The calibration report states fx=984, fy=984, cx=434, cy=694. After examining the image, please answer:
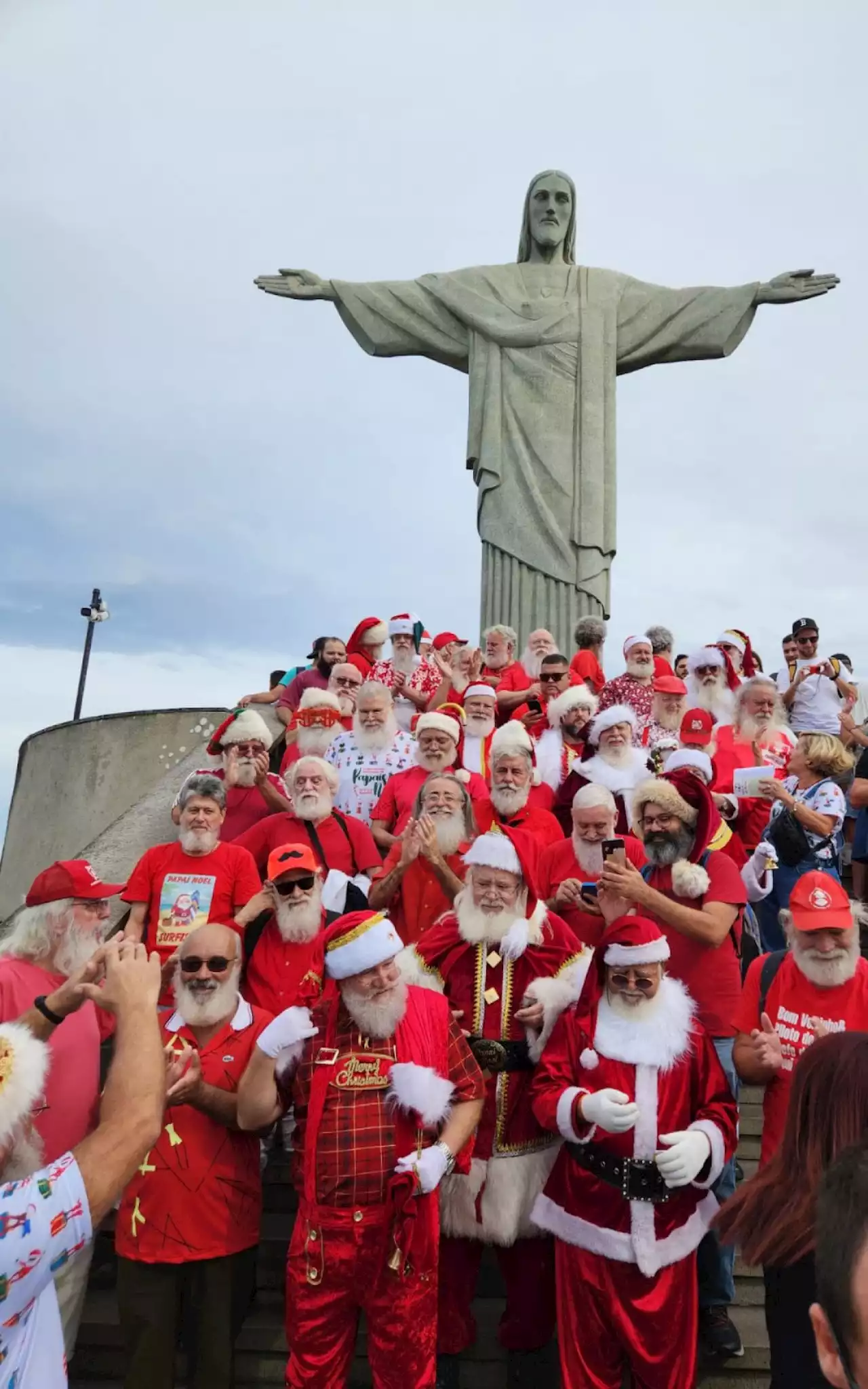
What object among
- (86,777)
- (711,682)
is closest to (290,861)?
(711,682)

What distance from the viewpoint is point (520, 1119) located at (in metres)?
3.29

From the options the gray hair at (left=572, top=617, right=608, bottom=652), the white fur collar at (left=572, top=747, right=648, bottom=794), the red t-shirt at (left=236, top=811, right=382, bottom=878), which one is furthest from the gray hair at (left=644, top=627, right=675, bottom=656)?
the red t-shirt at (left=236, top=811, right=382, bottom=878)

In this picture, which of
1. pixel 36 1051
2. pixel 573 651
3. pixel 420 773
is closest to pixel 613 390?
pixel 573 651

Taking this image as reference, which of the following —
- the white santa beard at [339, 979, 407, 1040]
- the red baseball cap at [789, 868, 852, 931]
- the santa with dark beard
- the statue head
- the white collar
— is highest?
the statue head

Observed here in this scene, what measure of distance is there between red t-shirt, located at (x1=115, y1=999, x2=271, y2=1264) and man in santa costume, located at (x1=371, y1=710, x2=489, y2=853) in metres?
1.92

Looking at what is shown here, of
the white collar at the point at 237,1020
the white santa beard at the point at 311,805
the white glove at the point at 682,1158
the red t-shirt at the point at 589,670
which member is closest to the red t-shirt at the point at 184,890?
the white santa beard at the point at 311,805

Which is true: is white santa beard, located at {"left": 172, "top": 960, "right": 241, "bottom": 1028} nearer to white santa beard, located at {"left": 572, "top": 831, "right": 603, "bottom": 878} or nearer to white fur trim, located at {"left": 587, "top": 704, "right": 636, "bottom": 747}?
white santa beard, located at {"left": 572, "top": 831, "right": 603, "bottom": 878}

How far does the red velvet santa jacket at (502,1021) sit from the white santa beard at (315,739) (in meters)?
2.65

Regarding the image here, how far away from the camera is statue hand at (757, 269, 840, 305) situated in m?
10.1

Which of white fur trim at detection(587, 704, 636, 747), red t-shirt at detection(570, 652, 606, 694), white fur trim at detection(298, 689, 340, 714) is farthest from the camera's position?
red t-shirt at detection(570, 652, 606, 694)

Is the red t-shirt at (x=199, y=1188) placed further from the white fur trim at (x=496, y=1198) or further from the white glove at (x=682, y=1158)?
the white glove at (x=682, y=1158)

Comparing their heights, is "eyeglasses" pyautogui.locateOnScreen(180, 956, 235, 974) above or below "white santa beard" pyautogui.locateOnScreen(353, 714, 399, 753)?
below

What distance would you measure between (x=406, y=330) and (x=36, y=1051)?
9.98 m

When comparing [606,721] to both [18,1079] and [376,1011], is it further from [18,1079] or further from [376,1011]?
[18,1079]
